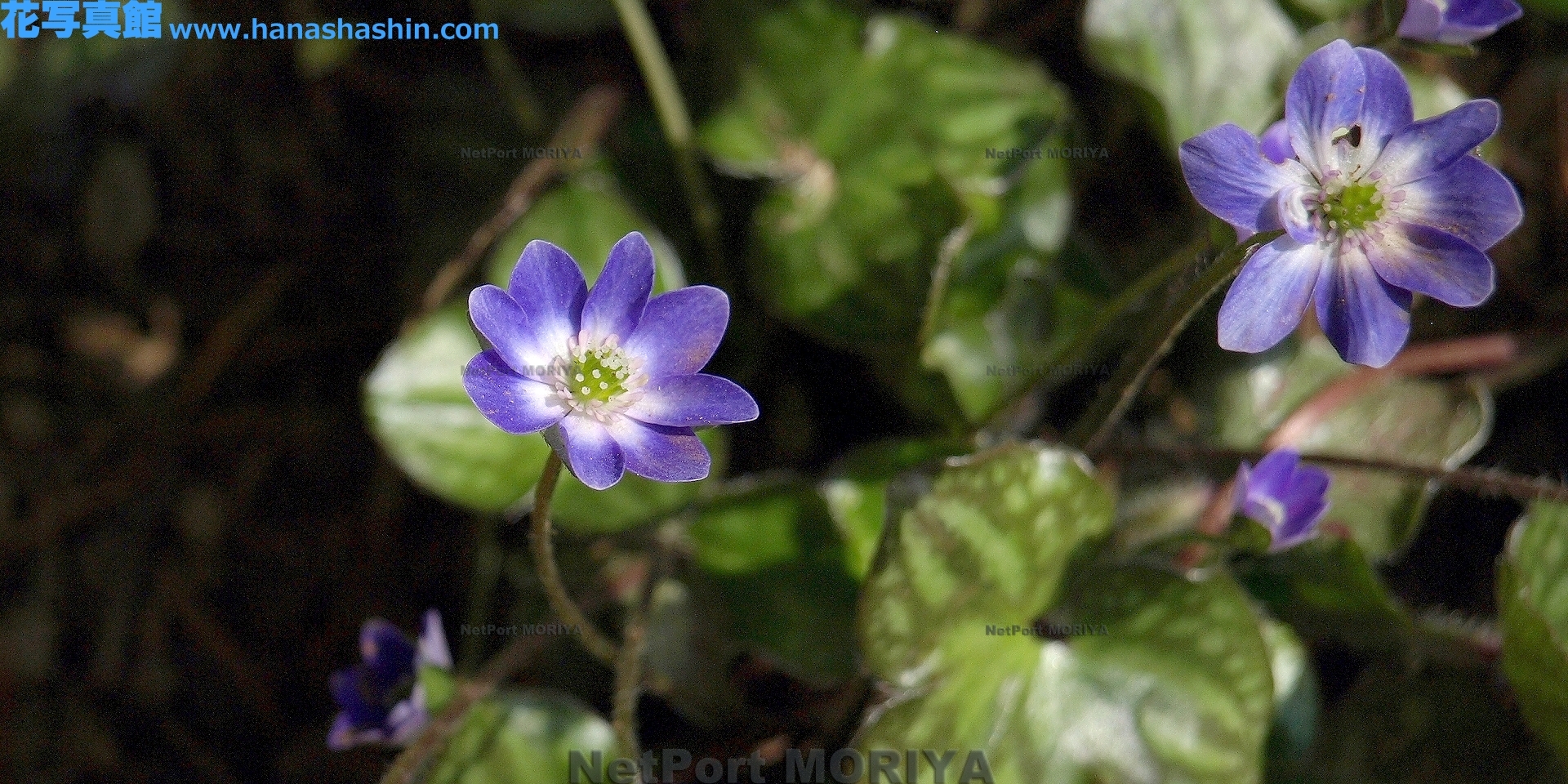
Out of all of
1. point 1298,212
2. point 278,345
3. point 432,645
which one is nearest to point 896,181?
point 1298,212

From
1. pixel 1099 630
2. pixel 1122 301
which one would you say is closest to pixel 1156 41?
pixel 1122 301

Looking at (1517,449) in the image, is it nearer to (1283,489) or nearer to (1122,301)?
(1283,489)

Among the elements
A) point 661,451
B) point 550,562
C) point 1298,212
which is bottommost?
point 550,562

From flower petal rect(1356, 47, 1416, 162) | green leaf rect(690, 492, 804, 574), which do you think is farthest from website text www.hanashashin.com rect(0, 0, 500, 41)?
flower petal rect(1356, 47, 1416, 162)

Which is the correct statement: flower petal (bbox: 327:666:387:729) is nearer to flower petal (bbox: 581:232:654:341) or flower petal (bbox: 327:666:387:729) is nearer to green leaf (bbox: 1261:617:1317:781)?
flower petal (bbox: 581:232:654:341)

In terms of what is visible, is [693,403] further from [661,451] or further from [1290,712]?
[1290,712]
